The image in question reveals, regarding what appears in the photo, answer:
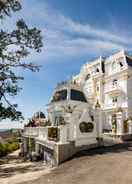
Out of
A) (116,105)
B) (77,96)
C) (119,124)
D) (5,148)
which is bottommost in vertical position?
(5,148)

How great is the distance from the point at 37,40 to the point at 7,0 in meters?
3.36

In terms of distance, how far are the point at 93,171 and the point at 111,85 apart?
28.6 m

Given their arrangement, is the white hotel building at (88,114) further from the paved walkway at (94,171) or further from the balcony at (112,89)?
the paved walkway at (94,171)

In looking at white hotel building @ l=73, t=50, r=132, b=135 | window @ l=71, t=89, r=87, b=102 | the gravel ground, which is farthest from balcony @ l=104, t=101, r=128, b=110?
the gravel ground

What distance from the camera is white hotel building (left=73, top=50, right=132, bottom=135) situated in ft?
114

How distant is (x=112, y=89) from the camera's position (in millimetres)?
36906

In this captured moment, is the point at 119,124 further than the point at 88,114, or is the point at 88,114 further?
the point at 119,124

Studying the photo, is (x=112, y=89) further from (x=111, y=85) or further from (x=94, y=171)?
(x=94, y=171)

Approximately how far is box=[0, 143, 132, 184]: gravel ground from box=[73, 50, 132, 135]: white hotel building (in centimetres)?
1808

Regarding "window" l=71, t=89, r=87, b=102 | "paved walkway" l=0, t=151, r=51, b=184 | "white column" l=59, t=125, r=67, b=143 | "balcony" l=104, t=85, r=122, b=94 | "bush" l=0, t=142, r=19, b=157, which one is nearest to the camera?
"paved walkway" l=0, t=151, r=51, b=184

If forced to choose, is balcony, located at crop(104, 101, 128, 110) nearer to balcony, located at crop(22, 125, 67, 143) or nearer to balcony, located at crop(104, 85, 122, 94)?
balcony, located at crop(104, 85, 122, 94)

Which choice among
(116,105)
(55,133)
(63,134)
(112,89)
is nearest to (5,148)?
(116,105)

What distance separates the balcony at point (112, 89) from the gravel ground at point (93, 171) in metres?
22.9

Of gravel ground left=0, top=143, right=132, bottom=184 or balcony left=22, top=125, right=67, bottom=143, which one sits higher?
balcony left=22, top=125, right=67, bottom=143
